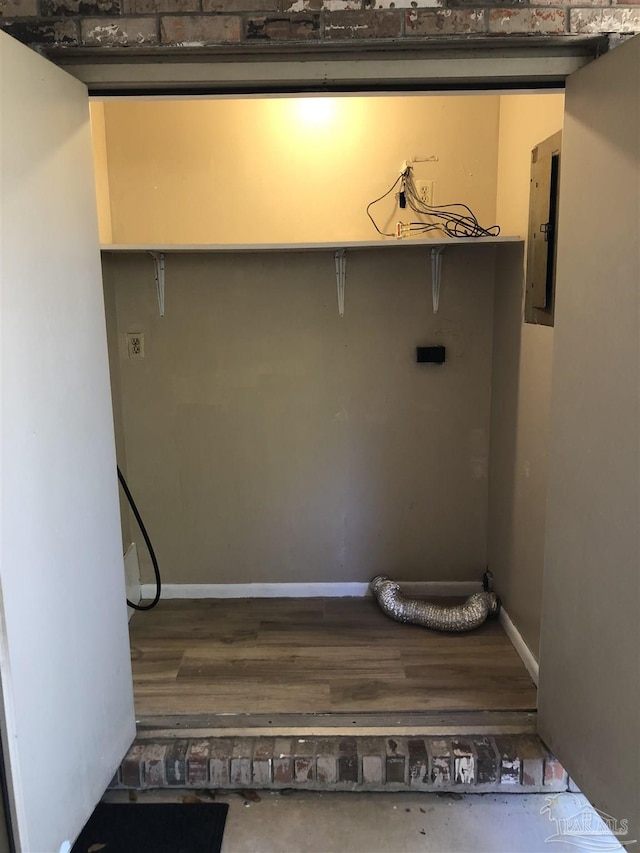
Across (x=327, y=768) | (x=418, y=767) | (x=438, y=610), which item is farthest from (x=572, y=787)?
(x=438, y=610)

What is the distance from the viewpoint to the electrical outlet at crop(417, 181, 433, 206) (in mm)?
2764

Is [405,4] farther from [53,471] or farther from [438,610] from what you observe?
[438,610]

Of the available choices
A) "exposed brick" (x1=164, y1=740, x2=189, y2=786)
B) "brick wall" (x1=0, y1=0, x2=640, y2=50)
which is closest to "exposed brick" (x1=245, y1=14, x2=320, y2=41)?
"brick wall" (x1=0, y1=0, x2=640, y2=50)

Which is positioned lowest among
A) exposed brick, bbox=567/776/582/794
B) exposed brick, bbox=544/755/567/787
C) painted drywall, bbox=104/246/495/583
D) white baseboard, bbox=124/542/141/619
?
exposed brick, bbox=567/776/582/794

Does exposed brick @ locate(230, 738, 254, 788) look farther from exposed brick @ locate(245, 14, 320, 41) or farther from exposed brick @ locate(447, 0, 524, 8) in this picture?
exposed brick @ locate(447, 0, 524, 8)

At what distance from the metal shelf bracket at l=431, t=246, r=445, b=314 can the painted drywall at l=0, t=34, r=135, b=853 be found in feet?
5.18

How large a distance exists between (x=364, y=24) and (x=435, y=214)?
132 cm

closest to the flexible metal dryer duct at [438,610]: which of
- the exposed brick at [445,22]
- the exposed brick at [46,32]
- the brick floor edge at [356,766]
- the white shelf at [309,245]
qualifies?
the brick floor edge at [356,766]

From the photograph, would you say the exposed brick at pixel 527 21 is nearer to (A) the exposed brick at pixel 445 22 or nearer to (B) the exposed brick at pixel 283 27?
(A) the exposed brick at pixel 445 22

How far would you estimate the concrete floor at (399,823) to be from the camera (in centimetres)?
181

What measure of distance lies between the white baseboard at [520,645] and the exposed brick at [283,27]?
2266 millimetres

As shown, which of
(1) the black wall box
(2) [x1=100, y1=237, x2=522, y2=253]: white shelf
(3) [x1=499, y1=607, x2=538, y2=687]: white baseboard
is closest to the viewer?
(3) [x1=499, y1=607, x2=538, y2=687]: white baseboard

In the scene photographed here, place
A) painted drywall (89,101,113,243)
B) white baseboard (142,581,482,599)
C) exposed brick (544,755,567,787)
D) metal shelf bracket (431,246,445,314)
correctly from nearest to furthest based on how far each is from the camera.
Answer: exposed brick (544,755,567,787) < painted drywall (89,101,113,243) < metal shelf bracket (431,246,445,314) < white baseboard (142,581,482,599)

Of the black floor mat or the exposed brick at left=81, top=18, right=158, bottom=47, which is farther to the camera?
the black floor mat
